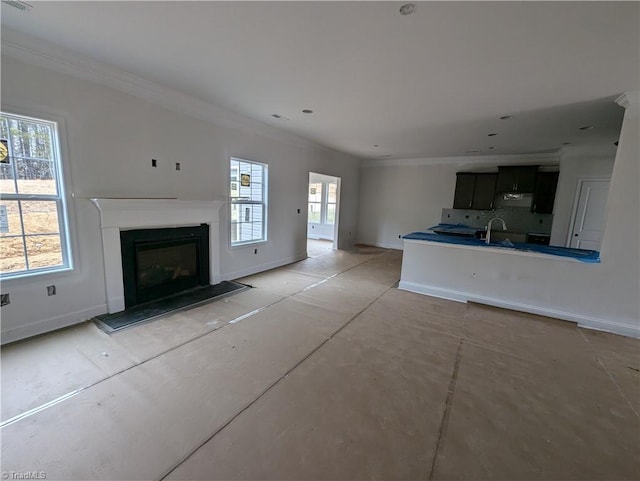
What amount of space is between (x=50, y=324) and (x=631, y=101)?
254 inches

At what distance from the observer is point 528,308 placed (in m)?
3.72

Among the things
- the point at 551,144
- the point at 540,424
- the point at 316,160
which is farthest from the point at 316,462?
the point at 551,144

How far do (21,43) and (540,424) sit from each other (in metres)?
4.95

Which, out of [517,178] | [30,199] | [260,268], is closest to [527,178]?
[517,178]

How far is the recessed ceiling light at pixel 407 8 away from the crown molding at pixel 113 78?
285 centimetres

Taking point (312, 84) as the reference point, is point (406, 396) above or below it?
below

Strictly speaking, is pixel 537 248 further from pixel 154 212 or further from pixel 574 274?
pixel 154 212

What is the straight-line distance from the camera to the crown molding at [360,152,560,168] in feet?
20.7

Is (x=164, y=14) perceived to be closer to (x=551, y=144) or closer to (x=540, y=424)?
(x=540, y=424)

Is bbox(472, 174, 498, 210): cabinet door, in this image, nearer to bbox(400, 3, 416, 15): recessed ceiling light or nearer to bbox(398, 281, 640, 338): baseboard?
bbox(398, 281, 640, 338): baseboard

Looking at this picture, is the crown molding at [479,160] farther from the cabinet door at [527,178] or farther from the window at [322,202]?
the window at [322,202]

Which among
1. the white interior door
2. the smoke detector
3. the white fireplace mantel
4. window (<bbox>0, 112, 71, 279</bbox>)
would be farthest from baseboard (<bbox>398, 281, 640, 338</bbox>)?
the smoke detector

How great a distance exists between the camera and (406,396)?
2057 millimetres

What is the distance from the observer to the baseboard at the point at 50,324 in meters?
2.51
